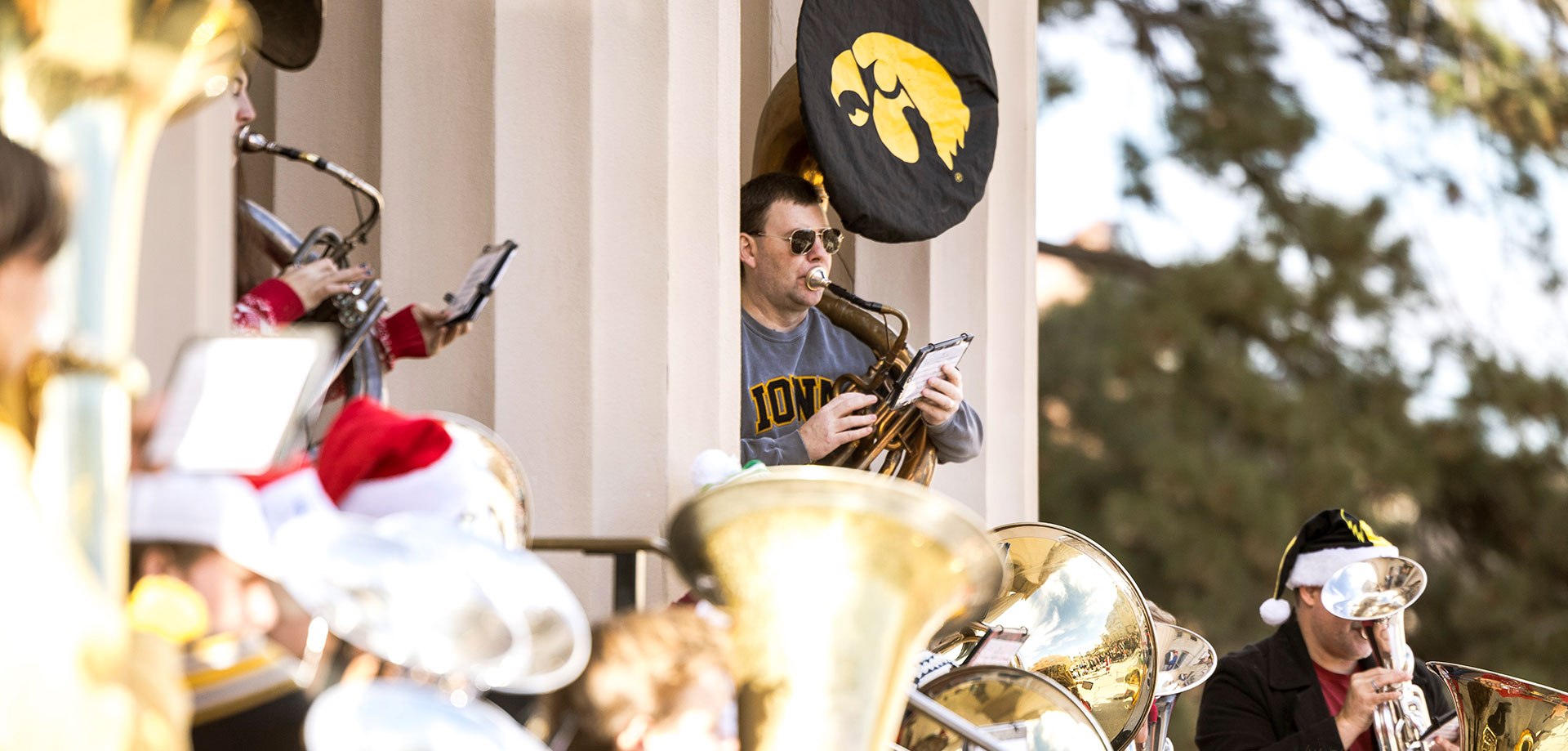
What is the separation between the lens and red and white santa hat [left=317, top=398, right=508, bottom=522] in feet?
6.27

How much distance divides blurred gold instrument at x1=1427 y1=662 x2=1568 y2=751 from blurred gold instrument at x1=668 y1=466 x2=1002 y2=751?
Answer: 291cm

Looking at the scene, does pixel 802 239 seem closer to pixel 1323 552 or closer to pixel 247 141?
pixel 247 141

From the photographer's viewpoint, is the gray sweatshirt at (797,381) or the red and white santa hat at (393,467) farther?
the gray sweatshirt at (797,381)

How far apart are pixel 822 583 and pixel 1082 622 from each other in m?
2.22

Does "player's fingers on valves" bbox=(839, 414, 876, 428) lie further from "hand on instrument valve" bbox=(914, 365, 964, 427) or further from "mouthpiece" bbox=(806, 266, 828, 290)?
"mouthpiece" bbox=(806, 266, 828, 290)

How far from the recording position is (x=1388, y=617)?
14.9ft

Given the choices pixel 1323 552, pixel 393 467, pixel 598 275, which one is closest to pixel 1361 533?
pixel 1323 552

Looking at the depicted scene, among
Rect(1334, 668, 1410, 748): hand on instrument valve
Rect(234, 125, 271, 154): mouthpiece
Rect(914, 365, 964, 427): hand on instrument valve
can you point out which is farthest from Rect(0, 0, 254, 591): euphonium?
Rect(1334, 668, 1410, 748): hand on instrument valve

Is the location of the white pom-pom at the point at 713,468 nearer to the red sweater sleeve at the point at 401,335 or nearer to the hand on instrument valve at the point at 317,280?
the red sweater sleeve at the point at 401,335

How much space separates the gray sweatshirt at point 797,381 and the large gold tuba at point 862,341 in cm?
5

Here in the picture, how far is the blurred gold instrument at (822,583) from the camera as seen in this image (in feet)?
6.65

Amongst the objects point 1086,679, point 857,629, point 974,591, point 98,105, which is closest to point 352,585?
point 98,105

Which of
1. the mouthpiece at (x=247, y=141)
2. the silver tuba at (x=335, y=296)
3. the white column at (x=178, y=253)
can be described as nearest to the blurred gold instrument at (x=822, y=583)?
the white column at (x=178, y=253)

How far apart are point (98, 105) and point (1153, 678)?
10.3 feet
